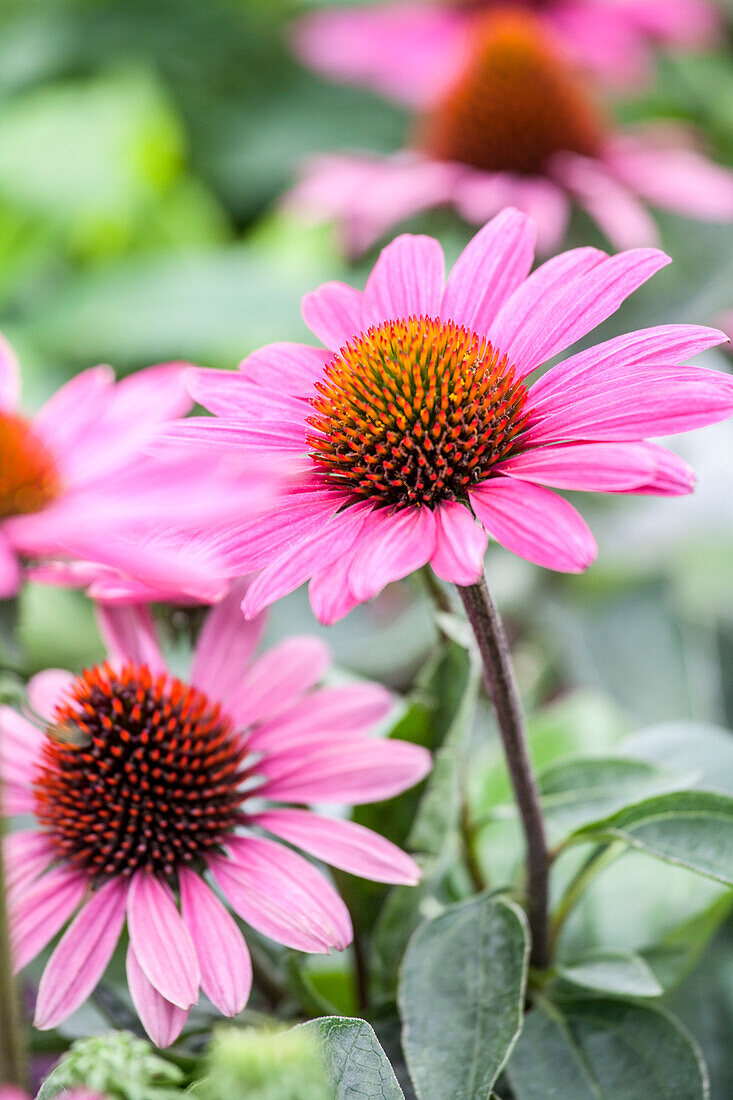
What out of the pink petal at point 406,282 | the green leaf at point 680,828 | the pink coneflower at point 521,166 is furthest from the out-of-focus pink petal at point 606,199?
the green leaf at point 680,828

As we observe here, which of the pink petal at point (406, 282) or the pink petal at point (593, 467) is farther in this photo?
the pink petal at point (406, 282)

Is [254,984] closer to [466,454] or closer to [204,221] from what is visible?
[466,454]

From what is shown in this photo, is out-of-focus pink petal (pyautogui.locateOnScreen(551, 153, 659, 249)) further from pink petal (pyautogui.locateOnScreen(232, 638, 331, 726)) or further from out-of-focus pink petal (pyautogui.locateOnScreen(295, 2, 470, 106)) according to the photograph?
pink petal (pyautogui.locateOnScreen(232, 638, 331, 726))

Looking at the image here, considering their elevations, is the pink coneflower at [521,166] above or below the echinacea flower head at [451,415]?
above

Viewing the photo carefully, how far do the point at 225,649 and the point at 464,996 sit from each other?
0.54ft

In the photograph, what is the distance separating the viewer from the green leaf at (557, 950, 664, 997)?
0.42 m

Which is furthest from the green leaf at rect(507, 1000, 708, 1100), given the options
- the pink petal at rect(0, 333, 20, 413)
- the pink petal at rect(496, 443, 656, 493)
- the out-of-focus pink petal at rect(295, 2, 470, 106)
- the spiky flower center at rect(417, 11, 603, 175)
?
the out-of-focus pink petal at rect(295, 2, 470, 106)

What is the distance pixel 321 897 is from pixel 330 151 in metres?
1.27

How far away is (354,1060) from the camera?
351 mm

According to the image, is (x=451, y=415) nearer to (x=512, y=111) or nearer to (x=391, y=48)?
(x=512, y=111)

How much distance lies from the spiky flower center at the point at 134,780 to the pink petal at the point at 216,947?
2 centimetres

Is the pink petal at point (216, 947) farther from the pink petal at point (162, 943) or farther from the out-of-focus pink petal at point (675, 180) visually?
the out-of-focus pink petal at point (675, 180)

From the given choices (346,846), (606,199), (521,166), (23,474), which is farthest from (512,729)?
(521,166)

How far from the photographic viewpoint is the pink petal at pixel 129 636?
1.60ft
